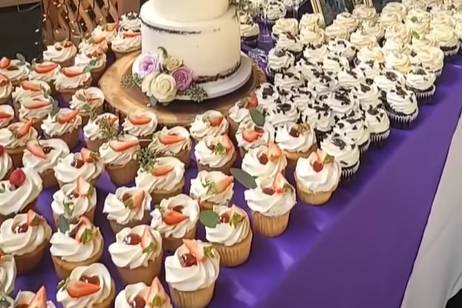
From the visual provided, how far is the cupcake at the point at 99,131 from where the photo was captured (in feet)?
4.97

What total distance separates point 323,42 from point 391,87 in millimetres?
350

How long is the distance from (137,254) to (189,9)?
0.69m

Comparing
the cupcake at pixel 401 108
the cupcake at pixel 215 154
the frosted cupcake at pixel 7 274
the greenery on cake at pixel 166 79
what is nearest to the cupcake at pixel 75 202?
the frosted cupcake at pixel 7 274

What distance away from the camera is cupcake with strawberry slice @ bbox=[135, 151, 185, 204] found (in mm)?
1371

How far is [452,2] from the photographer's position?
92.7 inches

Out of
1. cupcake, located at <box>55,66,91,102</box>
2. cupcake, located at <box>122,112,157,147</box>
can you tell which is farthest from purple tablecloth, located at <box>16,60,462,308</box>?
cupcake, located at <box>55,66,91,102</box>

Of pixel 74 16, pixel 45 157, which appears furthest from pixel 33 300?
pixel 74 16

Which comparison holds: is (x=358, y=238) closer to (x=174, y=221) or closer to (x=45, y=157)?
(x=174, y=221)

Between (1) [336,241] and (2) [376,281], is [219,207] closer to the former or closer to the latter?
(1) [336,241]

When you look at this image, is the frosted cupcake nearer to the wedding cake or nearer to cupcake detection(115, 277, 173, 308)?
cupcake detection(115, 277, 173, 308)

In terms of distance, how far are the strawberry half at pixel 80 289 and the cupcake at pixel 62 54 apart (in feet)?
2.97

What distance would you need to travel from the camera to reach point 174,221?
4.12 ft

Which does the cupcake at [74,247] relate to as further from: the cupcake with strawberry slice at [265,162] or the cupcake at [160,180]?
the cupcake with strawberry slice at [265,162]

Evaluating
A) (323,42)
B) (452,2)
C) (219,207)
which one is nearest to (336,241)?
(219,207)
